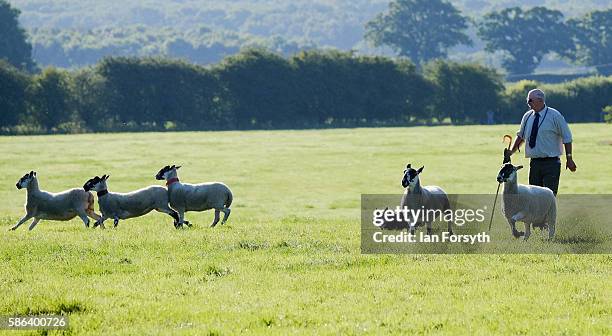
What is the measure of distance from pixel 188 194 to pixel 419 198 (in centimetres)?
577

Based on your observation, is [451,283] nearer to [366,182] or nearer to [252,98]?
[366,182]

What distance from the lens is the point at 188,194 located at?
21.2 meters

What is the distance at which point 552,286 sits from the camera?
13.1 meters

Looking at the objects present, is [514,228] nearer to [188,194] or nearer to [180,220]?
[188,194]

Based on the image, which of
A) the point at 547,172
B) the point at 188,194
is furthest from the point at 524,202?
the point at 188,194

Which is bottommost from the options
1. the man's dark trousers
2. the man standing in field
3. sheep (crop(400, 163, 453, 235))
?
sheep (crop(400, 163, 453, 235))

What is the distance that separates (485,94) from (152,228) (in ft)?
399

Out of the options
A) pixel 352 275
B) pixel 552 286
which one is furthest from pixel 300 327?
pixel 552 286

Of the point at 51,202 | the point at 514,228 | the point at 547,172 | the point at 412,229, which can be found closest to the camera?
the point at 514,228

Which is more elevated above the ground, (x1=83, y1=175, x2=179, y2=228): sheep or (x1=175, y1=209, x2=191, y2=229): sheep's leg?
(x1=83, y1=175, x2=179, y2=228): sheep

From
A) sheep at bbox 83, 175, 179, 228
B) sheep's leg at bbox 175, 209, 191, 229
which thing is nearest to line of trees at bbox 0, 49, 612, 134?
sheep at bbox 83, 175, 179, 228

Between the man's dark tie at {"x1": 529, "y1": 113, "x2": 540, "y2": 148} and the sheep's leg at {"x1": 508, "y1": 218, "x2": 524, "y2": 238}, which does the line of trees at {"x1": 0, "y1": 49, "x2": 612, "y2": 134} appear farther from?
the sheep's leg at {"x1": 508, "y1": 218, "x2": 524, "y2": 238}

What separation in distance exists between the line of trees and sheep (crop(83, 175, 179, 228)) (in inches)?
3532

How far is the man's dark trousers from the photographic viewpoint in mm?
18516
